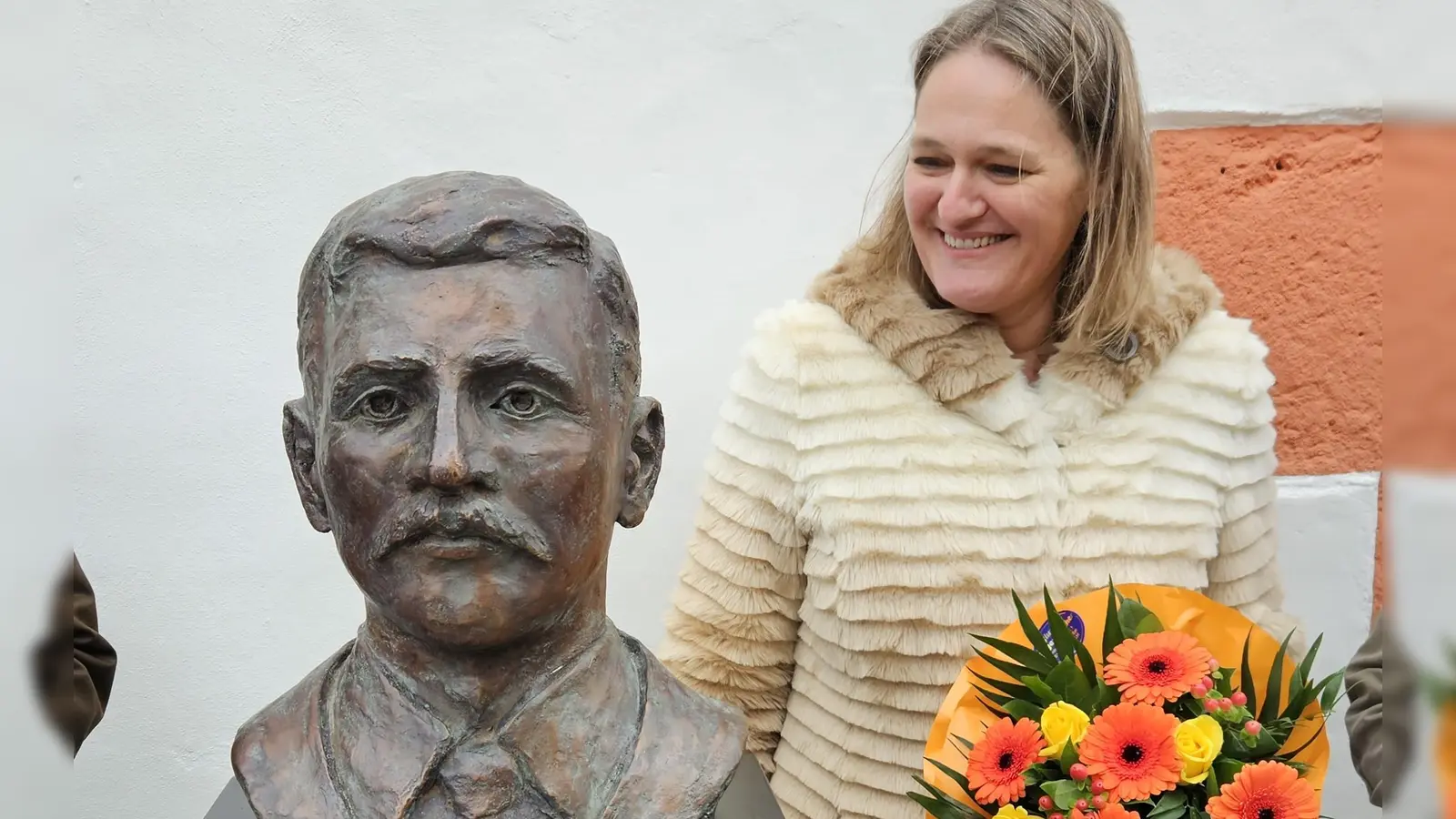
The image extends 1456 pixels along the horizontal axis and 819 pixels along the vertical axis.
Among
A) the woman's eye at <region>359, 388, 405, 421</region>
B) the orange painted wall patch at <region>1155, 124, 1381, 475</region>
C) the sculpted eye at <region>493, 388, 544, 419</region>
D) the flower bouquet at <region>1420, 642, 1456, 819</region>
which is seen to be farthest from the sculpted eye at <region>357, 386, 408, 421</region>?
the orange painted wall patch at <region>1155, 124, 1381, 475</region>

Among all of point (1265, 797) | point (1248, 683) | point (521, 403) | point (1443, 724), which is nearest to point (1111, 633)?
point (1248, 683)

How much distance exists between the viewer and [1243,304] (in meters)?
3.05

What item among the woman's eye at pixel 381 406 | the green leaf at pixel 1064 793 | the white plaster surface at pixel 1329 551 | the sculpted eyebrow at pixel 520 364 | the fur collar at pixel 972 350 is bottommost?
the white plaster surface at pixel 1329 551

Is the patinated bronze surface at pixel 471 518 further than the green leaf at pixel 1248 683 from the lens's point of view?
No

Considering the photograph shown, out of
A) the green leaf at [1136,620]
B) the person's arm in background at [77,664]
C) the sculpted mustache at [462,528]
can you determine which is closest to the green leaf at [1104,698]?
the green leaf at [1136,620]

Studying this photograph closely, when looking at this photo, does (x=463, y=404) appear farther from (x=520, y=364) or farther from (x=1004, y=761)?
(x=1004, y=761)

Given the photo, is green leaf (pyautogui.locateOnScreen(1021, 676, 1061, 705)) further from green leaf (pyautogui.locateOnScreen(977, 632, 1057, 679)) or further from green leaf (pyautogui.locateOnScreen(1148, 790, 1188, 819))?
green leaf (pyautogui.locateOnScreen(1148, 790, 1188, 819))

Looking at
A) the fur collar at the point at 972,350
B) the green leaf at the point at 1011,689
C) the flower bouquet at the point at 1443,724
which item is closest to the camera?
the flower bouquet at the point at 1443,724

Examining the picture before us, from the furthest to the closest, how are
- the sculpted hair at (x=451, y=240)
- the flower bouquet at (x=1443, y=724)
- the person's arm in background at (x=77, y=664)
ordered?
the sculpted hair at (x=451, y=240)
the person's arm in background at (x=77, y=664)
the flower bouquet at (x=1443, y=724)

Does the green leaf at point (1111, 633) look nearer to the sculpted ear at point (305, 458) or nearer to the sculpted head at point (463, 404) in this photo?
the sculpted head at point (463, 404)

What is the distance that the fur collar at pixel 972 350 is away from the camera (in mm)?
2217

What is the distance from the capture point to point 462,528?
1.50 metres

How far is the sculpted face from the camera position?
1.50m

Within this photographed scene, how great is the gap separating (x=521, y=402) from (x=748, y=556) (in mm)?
834
